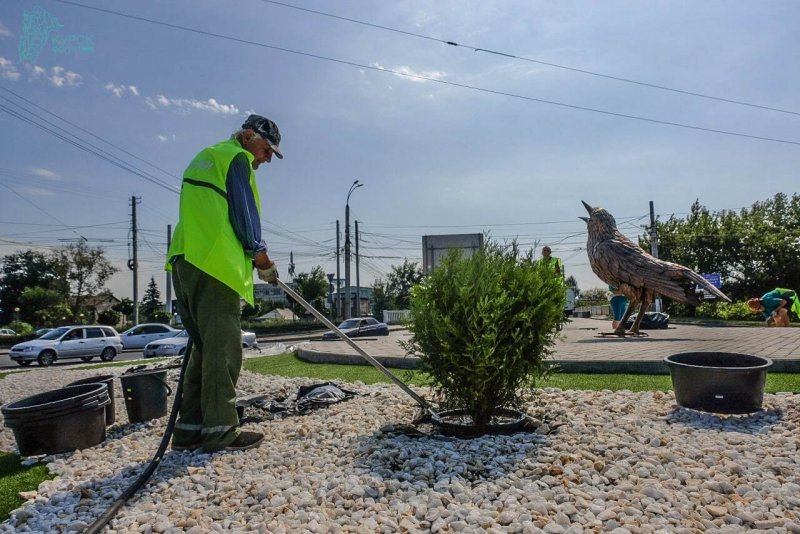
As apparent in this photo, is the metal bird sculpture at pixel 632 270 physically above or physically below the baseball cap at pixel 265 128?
below

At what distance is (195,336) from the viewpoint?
3439 millimetres

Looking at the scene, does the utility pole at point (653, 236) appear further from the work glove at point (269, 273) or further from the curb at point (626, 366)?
the work glove at point (269, 273)

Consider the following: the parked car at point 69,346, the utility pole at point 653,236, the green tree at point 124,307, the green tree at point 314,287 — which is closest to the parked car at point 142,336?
the parked car at point 69,346

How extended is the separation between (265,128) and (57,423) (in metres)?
2.43

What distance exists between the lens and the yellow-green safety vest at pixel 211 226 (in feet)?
10.3

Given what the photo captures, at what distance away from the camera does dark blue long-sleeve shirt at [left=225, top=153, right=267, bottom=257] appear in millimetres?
3234

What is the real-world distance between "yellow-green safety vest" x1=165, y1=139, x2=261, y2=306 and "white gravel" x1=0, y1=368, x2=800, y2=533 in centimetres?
110

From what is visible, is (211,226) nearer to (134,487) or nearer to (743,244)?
(134,487)

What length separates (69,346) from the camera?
1870 cm

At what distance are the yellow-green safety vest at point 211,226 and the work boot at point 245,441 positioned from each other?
0.90m

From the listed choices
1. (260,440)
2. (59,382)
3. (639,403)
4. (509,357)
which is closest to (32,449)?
(260,440)

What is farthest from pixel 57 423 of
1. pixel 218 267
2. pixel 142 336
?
pixel 142 336

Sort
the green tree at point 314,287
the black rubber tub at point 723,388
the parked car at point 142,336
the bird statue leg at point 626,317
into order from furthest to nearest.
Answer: the green tree at point 314,287 < the parked car at point 142,336 < the bird statue leg at point 626,317 < the black rubber tub at point 723,388

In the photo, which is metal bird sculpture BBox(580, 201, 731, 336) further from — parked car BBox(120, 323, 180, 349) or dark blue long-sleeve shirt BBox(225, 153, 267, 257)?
parked car BBox(120, 323, 180, 349)
